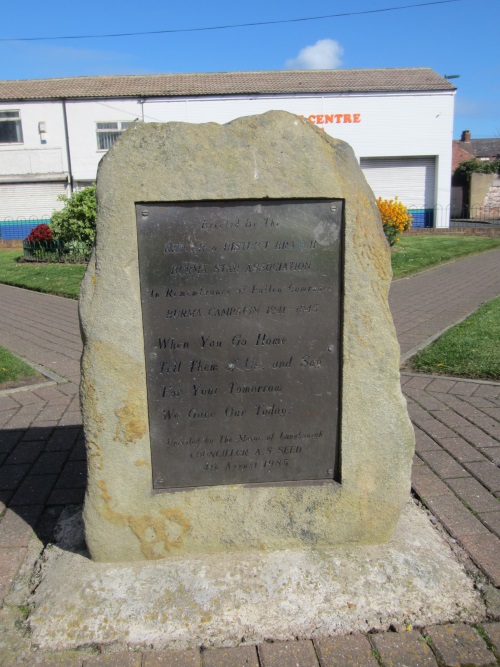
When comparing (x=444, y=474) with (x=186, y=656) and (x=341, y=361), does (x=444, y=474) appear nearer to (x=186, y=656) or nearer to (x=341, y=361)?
(x=341, y=361)

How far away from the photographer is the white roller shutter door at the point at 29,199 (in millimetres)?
26625

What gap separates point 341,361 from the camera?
8.98 feet

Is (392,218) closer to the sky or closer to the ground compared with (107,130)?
closer to the ground

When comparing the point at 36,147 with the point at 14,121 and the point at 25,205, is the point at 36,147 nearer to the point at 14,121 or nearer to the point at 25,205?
the point at 14,121

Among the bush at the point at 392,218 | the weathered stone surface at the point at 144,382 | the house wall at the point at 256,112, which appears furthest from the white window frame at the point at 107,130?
the weathered stone surface at the point at 144,382

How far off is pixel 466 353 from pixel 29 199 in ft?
81.9

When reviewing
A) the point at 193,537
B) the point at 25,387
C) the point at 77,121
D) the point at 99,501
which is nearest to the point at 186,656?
the point at 193,537

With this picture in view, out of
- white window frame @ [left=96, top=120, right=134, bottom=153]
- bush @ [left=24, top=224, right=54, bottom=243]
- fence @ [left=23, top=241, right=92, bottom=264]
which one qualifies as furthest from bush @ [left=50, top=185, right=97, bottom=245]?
white window frame @ [left=96, top=120, right=134, bottom=153]

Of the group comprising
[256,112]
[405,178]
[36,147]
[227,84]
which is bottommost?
[405,178]

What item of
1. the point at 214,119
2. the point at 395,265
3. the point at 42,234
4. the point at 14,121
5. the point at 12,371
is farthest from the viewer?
the point at 14,121

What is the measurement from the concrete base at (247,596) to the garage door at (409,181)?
2597 cm

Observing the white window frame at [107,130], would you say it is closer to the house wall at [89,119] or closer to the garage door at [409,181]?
the house wall at [89,119]

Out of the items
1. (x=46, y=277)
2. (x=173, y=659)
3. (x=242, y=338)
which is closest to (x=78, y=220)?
(x=46, y=277)

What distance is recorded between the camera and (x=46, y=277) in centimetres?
1307
